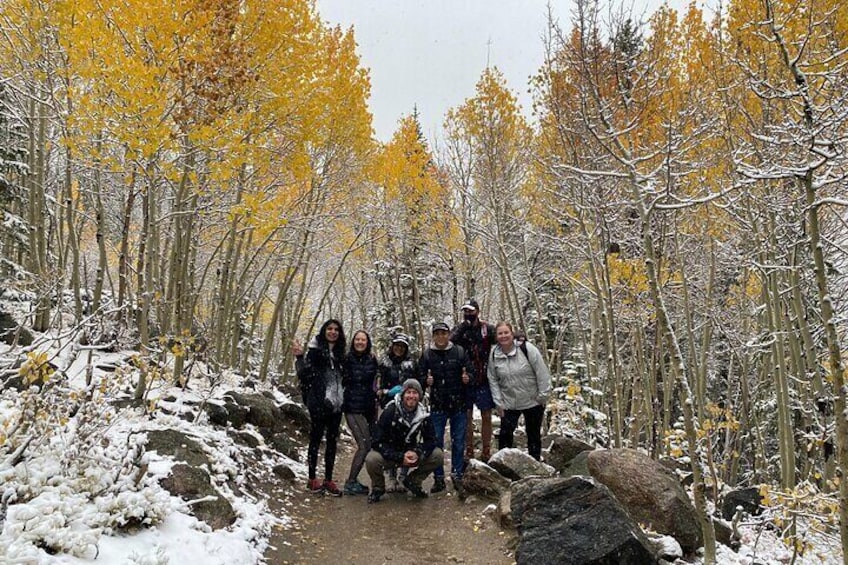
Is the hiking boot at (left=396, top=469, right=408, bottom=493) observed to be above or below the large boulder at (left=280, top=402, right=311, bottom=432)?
below

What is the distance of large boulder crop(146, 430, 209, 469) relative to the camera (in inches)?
196

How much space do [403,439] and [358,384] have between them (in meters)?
0.78

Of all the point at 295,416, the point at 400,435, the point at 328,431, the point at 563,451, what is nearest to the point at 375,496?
the point at 400,435

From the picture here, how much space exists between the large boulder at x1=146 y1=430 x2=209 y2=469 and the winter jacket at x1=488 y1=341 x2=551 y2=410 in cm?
315

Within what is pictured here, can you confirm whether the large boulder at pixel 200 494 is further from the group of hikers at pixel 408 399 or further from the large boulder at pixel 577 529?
the large boulder at pixel 577 529

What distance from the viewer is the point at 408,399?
5.88 m

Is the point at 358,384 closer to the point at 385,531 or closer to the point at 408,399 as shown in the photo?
the point at 408,399

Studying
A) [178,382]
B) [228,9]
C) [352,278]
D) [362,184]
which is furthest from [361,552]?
[352,278]

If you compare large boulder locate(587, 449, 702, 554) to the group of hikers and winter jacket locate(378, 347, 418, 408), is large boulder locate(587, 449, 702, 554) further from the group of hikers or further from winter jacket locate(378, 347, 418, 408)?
winter jacket locate(378, 347, 418, 408)

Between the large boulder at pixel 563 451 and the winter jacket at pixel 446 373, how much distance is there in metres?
1.81

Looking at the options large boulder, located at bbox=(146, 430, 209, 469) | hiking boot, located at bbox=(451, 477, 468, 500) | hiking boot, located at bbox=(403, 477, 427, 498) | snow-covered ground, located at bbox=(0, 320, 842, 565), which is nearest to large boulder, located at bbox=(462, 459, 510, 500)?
hiking boot, located at bbox=(451, 477, 468, 500)

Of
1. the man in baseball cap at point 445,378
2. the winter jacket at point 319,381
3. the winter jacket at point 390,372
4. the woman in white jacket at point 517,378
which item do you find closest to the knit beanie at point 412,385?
the man in baseball cap at point 445,378

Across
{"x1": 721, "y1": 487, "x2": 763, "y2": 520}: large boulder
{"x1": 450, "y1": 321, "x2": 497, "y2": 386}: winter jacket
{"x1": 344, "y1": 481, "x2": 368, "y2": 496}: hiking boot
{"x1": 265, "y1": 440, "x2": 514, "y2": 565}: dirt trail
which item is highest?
{"x1": 450, "y1": 321, "x2": 497, "y2": 386}: winter jacket

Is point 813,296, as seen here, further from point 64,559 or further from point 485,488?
point 64,559
